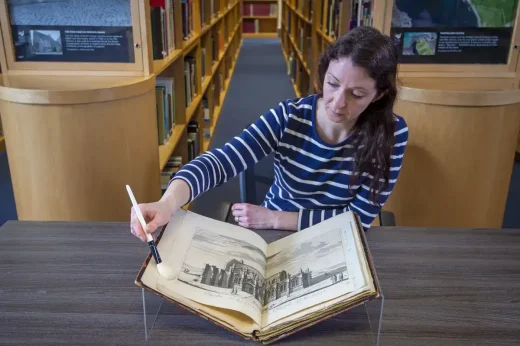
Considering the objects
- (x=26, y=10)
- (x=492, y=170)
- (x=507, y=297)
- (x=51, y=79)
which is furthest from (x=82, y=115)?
(x=492, y=170)

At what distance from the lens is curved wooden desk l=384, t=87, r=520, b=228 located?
1.63 m

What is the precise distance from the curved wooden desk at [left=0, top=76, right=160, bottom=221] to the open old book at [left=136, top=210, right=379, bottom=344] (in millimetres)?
678

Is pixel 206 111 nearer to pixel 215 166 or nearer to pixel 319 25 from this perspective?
pixel 319 25

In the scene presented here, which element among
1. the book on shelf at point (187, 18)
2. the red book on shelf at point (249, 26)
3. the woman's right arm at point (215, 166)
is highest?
the book on shelf at point (187, 18)

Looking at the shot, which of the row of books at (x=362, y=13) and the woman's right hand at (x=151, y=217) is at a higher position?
the row of books at (x=362, y=13)

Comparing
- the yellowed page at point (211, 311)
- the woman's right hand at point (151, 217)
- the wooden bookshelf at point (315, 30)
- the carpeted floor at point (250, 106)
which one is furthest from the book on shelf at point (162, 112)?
the yellowed page at point (211, 311)

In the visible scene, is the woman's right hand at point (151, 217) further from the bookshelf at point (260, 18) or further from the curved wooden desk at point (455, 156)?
the bookshelf at point (260, 18)

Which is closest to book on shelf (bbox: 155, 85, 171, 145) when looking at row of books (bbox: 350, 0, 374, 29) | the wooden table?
row of books (bbox: 350, 0, 374, 29)

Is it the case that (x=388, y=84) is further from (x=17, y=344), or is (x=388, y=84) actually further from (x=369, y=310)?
(x=17, y=344)

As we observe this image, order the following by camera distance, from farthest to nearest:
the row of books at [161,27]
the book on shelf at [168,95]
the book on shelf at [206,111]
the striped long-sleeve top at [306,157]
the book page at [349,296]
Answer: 1. the book on shelf at [206,111]
2. the book on shelf at [168,95]
3. the row of books at [161,27]
4. the striped long-sleeve top at [306,157]
5. the book page at [349,296]

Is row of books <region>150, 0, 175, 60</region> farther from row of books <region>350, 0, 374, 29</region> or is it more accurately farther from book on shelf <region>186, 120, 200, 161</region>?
row of books <region>350, 0, 374, 29</region>

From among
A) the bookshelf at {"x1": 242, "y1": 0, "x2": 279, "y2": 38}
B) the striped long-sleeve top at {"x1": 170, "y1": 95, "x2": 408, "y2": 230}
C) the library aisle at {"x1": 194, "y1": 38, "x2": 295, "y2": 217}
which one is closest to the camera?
the striped long-sleeve top at {"x1": 170, "y1": 95, "x2": 408, "y2": 230}

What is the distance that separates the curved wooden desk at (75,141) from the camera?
1.35m

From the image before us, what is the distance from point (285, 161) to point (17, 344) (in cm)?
77
